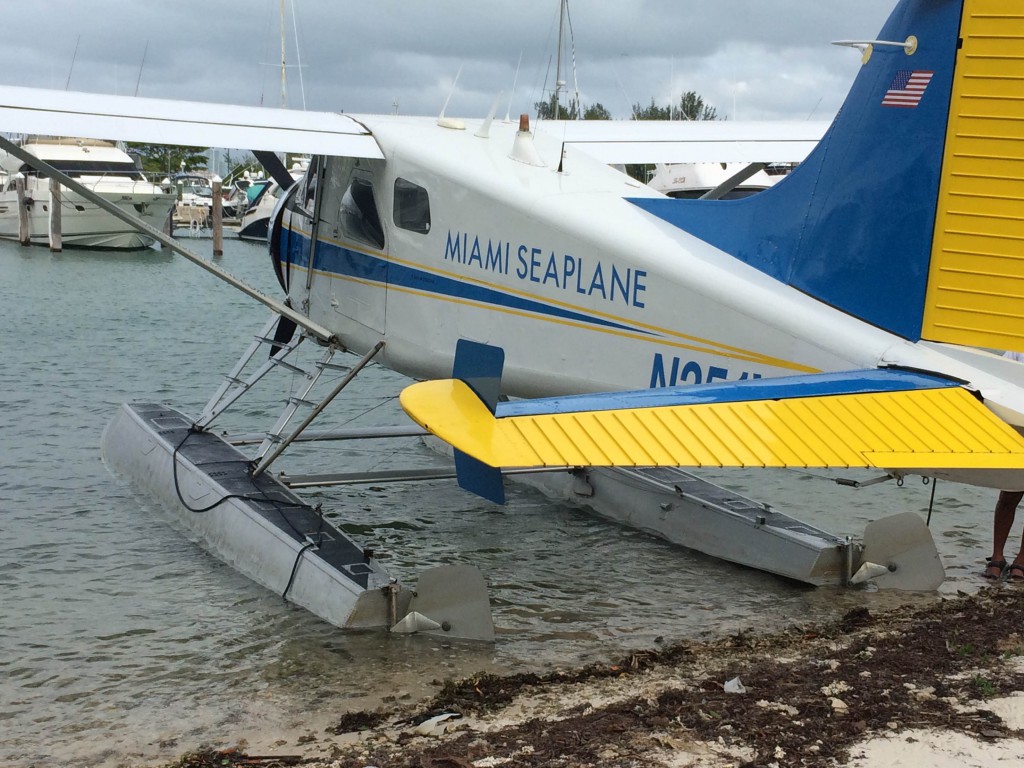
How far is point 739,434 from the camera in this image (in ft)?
13.8

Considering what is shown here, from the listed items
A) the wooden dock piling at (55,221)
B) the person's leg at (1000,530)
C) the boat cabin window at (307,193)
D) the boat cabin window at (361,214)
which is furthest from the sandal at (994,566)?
the wooden dock piling at (55,221)

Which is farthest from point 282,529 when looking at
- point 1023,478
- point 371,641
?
point 1023,478

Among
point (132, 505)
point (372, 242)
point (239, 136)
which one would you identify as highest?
point (239, 136)

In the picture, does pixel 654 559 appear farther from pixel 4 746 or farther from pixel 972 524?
pixel 4 746

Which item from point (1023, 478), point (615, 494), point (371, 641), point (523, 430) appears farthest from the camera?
point (615, 494)

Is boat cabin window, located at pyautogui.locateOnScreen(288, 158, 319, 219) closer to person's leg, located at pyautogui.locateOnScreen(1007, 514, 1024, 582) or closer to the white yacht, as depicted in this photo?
person's leg, located at pyautogui.locateOnScreen(1007, 514, 1024, 582)

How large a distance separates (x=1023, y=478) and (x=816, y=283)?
142 centimetres

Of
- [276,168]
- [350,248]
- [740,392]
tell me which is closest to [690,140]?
[350,248]

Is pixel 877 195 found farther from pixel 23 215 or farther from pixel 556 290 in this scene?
pixel 23 215

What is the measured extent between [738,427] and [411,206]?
11.3ft

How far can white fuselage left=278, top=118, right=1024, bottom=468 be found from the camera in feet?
17.0

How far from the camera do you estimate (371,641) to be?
598 cm

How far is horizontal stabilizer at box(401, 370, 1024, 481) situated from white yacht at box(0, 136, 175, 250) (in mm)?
35208

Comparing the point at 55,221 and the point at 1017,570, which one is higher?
the point at 55,221
